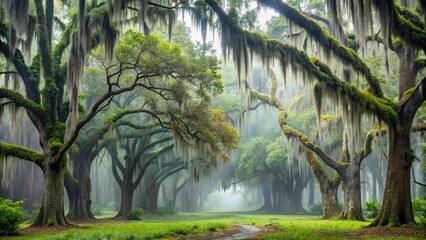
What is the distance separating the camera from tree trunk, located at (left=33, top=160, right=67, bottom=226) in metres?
17.0

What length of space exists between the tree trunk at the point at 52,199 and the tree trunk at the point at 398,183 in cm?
1272

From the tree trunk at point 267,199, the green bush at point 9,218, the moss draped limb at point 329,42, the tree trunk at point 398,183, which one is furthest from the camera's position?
the tree trunk at point 267,199

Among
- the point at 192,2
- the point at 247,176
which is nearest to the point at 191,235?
the point at 192,2

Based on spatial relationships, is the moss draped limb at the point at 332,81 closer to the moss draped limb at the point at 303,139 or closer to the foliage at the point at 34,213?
the moss draped limb at the point at 303,139

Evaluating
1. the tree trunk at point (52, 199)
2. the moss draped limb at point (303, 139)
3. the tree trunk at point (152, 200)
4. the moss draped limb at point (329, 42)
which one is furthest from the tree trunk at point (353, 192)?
the tree trunk at point (152, 200)

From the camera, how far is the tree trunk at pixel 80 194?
2620 centimetres

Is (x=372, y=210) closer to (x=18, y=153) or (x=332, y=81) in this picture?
(x=332, y=81)

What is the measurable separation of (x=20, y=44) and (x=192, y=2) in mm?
10341

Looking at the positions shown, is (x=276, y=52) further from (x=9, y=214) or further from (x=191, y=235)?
(x=9, y=214)

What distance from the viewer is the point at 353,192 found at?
21703mm

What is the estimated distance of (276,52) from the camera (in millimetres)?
16391

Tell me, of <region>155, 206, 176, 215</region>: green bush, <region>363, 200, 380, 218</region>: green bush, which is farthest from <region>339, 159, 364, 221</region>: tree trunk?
<region>155, 206, 176, 215</region>: green bush

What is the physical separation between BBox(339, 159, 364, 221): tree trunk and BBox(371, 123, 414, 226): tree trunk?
6708 millimetres

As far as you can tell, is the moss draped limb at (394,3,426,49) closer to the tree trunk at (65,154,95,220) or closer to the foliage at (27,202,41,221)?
the tree trunk at (65,154,95,220)
